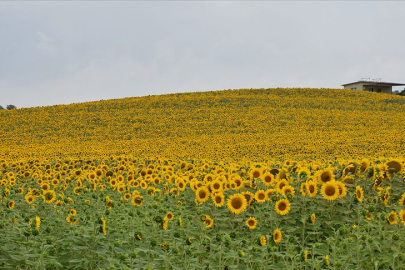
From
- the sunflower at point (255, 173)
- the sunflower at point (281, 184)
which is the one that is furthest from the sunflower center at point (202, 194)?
the sunflower at point (255, 173)

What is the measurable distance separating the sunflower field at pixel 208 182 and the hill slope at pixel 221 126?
16 cm

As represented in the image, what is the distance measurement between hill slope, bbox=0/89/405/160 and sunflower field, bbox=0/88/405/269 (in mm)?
158

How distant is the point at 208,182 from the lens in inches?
289

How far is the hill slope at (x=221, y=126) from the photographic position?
77.5 feet

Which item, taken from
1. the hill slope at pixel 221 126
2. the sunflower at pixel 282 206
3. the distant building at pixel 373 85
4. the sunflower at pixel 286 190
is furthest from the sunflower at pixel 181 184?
the distant building at pixel 373 85

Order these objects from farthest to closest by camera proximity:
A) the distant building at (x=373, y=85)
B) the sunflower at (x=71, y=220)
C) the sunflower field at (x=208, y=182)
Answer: the distant building at (x=373, y=85)
the sunflower at (x=71, y=220)
the sunflower field at (x=208, y=182)

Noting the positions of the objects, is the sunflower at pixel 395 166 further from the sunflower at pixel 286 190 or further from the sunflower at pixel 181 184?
the sunflower at pixel 181 184

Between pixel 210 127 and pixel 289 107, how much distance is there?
37.9ft

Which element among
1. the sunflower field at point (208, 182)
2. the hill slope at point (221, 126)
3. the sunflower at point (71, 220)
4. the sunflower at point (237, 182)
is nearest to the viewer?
the sunflower field at point (208, 182)

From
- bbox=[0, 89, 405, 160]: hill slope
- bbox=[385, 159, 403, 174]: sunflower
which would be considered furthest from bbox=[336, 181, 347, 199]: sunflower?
bbox=[0, 89, 405, 160]: hill slope

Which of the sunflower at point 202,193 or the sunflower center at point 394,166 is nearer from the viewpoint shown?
the sunflower at point 202,193

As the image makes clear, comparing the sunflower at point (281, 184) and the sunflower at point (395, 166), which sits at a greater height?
the sunflower at point (395, 166)

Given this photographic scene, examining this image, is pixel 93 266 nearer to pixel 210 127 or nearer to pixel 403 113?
pixel 210 127

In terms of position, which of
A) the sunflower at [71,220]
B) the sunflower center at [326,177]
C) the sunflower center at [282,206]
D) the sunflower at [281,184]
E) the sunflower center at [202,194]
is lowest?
the sunflower at [71,220]
